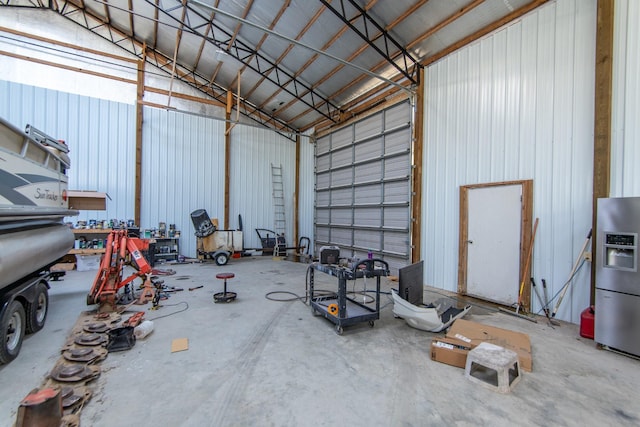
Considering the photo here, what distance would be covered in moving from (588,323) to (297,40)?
710 cm

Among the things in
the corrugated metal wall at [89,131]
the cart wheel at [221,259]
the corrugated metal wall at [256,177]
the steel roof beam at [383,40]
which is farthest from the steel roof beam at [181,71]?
the cart wheel at [221,259]

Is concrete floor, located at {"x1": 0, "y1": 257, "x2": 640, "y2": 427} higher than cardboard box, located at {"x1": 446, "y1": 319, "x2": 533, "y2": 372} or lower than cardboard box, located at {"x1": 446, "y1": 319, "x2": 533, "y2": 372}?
lower

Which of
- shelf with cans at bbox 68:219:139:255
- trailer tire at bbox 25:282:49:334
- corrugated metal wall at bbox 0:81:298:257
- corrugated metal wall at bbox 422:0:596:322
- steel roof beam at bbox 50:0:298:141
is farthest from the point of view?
steel roof beam at bbox 50:0:298:141

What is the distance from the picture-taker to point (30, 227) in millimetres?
2943

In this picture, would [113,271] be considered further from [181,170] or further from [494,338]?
[181,170]

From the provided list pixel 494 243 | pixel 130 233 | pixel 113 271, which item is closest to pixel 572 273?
pixel 494 243

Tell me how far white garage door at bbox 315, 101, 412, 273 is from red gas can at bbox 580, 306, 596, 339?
3067 mm

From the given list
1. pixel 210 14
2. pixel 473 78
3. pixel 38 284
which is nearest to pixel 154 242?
pixel 38 284

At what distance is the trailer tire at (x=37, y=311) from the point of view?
3.06 metres

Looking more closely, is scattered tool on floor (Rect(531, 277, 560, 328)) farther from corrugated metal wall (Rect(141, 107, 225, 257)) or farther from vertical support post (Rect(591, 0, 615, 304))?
corrugated metal wall (Rect(141, 107, 225, 257))

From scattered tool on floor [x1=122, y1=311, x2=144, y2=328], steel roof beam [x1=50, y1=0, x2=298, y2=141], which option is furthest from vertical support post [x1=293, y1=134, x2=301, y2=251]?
scattered tool on floor [x1=122, y1=311, x2=144, y2=328]

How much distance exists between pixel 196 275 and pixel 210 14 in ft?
19.9

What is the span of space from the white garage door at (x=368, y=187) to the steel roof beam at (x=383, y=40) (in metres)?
0.68

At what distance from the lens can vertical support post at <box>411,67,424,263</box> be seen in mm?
5891
